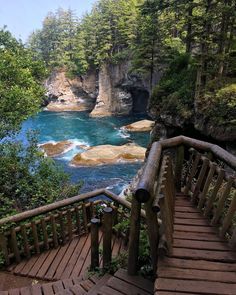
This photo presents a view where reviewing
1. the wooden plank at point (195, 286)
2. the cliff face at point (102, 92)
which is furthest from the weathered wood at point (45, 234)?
the cliff face at point (102, 92)

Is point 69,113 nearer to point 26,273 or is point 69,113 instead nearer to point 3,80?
point 3,80

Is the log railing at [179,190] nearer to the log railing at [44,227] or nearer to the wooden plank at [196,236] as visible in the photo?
the wooden plank at [196,236]

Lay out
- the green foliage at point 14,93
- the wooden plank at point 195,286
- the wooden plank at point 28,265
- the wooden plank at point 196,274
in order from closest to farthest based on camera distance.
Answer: the wooden plank at point 195,286 < the wooden plank at point 196,274 < the wooden plank at point 28,265 < the green foliage at point 14,93

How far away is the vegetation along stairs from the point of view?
321 centimetres

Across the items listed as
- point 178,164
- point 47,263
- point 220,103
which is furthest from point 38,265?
point 220,103

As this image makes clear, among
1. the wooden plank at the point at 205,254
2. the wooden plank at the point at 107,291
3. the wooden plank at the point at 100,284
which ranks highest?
the wooden plank at the point at 205,254

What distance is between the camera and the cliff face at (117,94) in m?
48.1

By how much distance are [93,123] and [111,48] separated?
14154 mm

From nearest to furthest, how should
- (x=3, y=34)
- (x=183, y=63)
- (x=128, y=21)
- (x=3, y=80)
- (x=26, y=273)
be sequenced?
1. (x=26, y=273)
2. (x=3, y=80)
3. (x=3, y=34)
4. (x=183, y=63)
5. (x=128, y=21)

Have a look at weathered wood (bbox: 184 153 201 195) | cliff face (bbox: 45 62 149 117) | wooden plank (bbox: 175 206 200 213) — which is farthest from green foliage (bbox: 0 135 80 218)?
cliff face (bbox: 45 62 149 117)

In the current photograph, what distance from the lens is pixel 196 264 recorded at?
3449 mm

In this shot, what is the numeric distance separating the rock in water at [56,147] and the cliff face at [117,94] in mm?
16686

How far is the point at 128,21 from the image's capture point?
139 feet

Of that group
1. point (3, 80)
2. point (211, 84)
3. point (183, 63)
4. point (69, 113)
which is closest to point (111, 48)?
point (69, 113)
